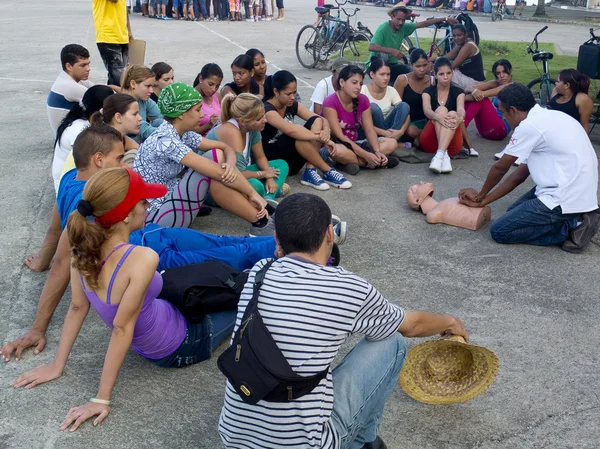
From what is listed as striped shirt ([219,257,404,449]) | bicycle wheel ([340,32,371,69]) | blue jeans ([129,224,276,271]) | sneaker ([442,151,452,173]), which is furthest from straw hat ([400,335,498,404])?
bicycle wheel ([340,32,371,69])

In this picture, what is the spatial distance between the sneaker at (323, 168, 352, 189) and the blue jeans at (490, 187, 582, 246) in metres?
1.62

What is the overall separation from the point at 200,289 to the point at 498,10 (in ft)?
78.9

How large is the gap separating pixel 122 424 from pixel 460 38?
24.8ft

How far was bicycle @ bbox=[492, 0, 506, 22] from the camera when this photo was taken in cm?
2428

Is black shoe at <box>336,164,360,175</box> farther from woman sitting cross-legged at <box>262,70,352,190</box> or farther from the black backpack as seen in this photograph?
the black backpack

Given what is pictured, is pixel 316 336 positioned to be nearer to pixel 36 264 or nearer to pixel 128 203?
pixel 128 203

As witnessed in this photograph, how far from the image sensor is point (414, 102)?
291 inches

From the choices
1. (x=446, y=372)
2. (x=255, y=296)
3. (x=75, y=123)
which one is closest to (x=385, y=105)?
(x=75, y=123)

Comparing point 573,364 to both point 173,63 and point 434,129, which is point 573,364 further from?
point 173,63

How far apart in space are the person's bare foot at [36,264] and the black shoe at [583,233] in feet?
12.3

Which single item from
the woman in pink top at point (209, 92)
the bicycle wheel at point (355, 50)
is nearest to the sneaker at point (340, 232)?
the woman in pink top at point (209, 92)

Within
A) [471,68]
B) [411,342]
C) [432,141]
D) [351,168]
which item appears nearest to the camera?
[411,342]

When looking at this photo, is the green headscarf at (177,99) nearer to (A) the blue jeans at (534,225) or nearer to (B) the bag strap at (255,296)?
(A) the blue jeans at (534,225)

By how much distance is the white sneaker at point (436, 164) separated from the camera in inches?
261
